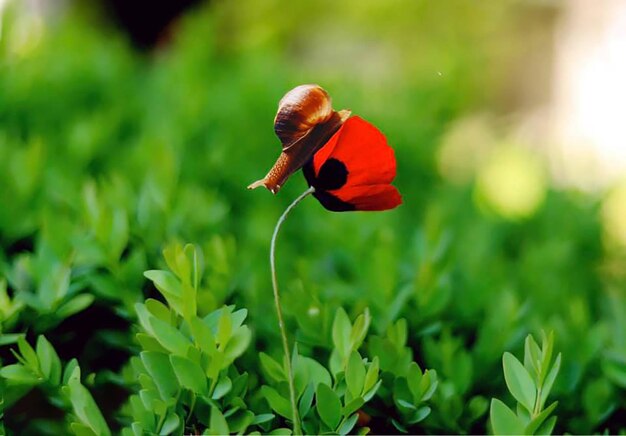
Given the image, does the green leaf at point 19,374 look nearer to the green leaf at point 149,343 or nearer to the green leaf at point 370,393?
the green leaf at point 149,343

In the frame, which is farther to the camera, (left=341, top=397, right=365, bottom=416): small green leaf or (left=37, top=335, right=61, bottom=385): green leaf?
(left=37, top=335, right=61, bottom=385): green leaf

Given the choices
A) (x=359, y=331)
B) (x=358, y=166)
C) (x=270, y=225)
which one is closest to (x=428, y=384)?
(x=359, y=331)

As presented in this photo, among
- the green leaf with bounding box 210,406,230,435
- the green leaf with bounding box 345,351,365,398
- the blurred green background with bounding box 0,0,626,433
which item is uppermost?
the green leaf with bounding box 210,406,230,435

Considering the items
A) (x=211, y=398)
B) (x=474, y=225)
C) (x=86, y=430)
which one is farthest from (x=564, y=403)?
(x=474, y=225)

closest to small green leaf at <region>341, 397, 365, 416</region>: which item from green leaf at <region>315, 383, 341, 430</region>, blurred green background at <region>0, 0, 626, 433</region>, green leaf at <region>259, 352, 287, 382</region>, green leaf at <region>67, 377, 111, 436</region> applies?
green leaf at <region>315, 383, 341, 430</region>

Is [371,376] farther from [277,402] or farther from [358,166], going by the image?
[358,166]

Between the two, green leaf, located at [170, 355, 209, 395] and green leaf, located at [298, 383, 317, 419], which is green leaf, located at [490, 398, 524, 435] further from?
green leaf, located at [170, 355, 209, 395]

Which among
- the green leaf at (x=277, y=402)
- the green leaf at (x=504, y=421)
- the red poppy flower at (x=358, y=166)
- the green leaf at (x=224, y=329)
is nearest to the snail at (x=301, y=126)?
the red poppy flower at (x=358, y=166)

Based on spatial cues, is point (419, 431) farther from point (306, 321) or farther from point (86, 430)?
point (86, 430)
